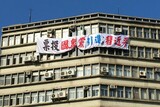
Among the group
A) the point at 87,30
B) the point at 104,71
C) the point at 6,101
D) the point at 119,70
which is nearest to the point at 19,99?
the point at 6,101

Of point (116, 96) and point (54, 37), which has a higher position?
point (54, 37)

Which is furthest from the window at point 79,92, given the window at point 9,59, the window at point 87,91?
the window at point 9,59

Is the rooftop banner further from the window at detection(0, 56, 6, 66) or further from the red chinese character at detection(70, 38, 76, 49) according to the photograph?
the window at detection(0, 56, 6, 66)

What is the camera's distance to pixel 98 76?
43.0 m

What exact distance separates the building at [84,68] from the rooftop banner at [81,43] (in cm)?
40

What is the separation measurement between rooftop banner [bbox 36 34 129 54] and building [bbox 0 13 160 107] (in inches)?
15.7

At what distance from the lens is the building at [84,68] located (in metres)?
43.1

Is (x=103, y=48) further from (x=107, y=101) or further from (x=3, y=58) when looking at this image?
(x=3, y=58)

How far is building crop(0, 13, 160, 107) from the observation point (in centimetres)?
4309

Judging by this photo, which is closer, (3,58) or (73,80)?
(73,80)

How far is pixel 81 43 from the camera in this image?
44.6 metres

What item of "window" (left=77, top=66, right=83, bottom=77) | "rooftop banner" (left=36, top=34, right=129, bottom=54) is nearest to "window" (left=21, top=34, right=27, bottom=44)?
"rooftop banner" (left=36, top=34, right=129, bottom=54)

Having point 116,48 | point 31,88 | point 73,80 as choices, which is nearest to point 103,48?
point 116,48

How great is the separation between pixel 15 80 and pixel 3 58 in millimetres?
2618
